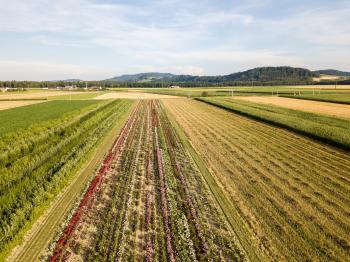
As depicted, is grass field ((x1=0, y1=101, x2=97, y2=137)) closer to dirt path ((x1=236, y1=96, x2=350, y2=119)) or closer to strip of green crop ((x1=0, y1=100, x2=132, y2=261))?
strip of green crop ((x1=0, y1=100, x2=132, y2=261))

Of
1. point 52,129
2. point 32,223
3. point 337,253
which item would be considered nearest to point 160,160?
point 32,223

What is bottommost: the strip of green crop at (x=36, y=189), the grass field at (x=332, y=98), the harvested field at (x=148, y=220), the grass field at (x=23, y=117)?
the harvested field at (x=148, y=220)

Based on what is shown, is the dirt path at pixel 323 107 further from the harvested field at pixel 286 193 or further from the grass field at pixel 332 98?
the harvested field at pixel 286 193

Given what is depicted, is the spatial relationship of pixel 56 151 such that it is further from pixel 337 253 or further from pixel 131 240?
pixel 337 253

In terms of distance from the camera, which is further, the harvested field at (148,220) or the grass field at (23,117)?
the grass field at (23,117)

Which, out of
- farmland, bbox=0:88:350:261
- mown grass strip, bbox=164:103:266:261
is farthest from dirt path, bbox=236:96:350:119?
mown grass strip, bbox=164:103:266:261

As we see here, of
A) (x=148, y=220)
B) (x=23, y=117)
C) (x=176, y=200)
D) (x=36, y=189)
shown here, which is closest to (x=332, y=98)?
(x=23, y=117)

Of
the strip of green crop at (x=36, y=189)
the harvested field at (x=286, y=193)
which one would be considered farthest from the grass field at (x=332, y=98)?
the strip of green crop at (x=36, y=189)

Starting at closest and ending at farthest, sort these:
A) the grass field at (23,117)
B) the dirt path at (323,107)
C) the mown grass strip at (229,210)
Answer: the mown grass strip at (229,210), the grass field at (23,117), the dirt path at (323,107)

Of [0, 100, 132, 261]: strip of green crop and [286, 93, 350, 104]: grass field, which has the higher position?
[286, 93, 350, 104]: grass field

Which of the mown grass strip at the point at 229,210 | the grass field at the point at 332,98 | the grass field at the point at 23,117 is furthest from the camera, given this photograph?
the grass field at the point at 332,98
